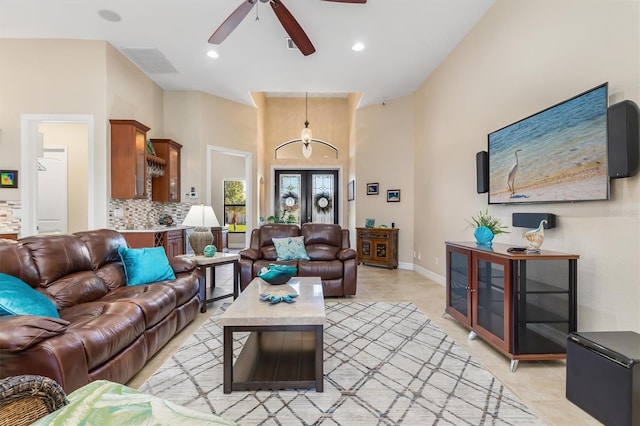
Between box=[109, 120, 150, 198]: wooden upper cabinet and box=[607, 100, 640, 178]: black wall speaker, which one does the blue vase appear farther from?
box=[109, 120, 150, 198]: wooden upper cabinet

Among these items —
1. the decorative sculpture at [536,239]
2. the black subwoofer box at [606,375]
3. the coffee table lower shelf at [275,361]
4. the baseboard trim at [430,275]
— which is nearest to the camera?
the black subwoofer box at [606,375]

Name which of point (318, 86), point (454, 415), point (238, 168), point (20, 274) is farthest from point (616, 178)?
point (238, 168)

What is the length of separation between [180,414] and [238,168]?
369 inches

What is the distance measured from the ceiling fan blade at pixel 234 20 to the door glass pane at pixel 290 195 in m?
5.15

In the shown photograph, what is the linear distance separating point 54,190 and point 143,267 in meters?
4.35

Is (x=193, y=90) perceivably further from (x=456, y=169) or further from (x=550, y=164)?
(x=550, y=164)

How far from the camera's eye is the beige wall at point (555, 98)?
2.01 meters

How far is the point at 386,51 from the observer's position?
4422 millimetres

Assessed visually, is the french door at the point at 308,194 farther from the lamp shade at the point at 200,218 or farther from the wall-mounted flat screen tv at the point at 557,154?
the wall-mounted flat screen tv at the point at 557,154

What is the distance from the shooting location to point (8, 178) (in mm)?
4141

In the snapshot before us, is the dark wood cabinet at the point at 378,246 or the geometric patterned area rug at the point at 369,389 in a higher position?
the dark wood cabinet at the point at 378,246

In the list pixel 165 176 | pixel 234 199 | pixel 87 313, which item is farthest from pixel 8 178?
pixel 234 199

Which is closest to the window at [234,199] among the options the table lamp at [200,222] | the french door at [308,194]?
the french door at [308,194]

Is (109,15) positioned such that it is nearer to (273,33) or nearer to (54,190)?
(273,33)
